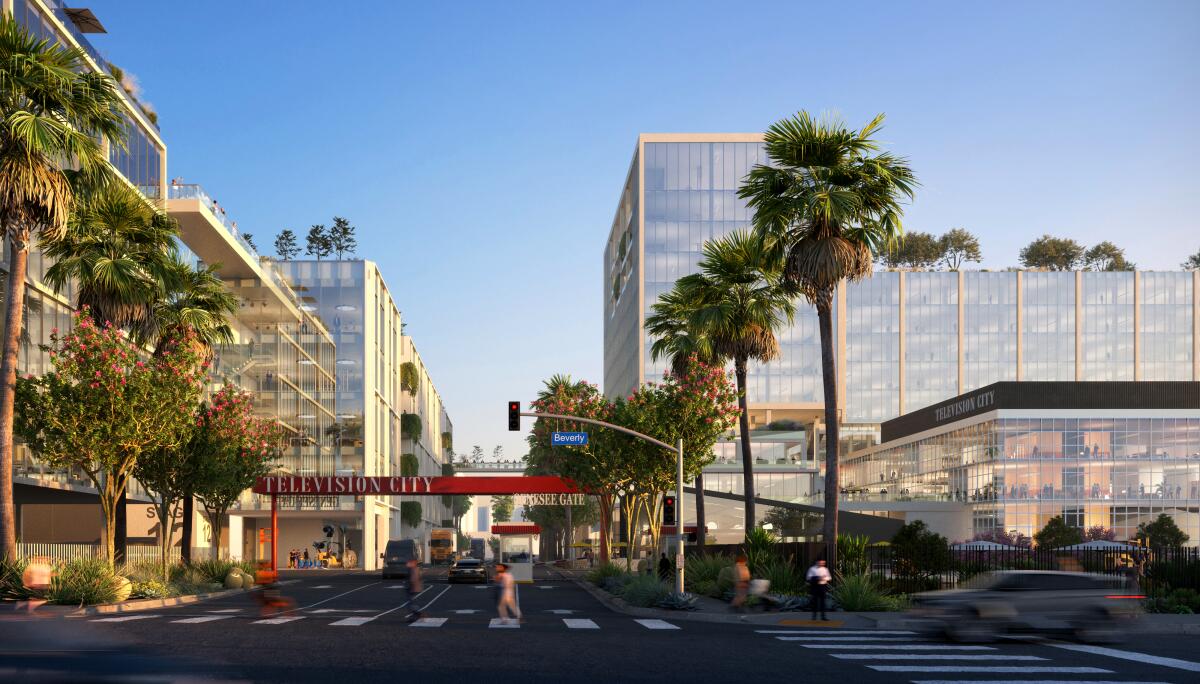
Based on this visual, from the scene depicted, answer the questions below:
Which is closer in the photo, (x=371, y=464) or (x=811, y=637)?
(x=811, y=637)

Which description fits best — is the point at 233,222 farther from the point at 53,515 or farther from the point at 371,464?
the point at 371,464

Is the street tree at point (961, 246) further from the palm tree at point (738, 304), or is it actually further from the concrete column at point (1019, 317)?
the palm tree at point (738, 304)

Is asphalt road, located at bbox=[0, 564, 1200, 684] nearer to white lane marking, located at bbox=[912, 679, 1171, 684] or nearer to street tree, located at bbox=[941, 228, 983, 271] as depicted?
white lane marking, located at bbox=[912, 679, 1171, 684]

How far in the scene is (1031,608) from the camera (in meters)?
22.8

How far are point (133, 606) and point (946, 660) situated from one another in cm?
2480

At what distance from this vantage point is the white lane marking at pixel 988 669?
17683mm

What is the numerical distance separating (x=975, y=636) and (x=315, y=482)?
56.9 meters

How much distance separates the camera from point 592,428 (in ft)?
191

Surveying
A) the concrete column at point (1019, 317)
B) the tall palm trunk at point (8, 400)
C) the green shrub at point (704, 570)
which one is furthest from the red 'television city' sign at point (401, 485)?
the concrete column at point (1019, 317)

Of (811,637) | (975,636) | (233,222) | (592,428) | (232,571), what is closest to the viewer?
(975,636)

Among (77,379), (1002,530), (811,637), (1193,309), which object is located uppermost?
(1193,309)

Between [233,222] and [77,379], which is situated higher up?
[233,222]

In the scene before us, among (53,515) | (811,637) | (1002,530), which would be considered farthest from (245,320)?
(811,637)

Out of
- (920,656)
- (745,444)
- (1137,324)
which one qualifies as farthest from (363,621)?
(1137,324)
